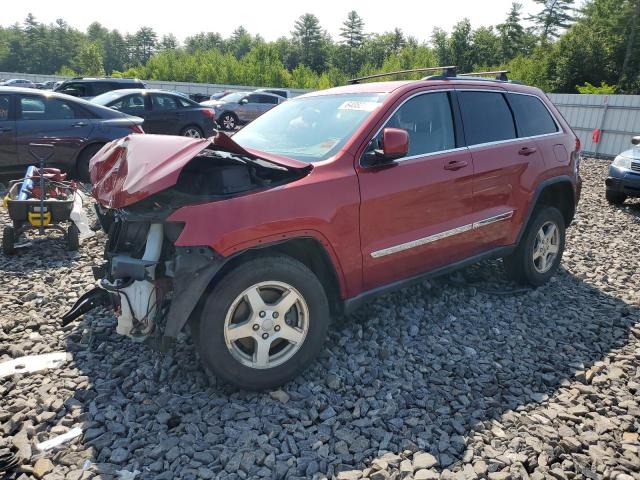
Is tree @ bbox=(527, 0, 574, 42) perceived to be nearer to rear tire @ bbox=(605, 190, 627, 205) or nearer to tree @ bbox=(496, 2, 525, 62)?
tree @ bbox=(496, 2, 525, 62)

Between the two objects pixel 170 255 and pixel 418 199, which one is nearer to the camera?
pixel 170 255

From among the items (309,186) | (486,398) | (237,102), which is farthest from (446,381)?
(237,102)

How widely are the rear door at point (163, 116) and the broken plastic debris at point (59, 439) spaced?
1001cm

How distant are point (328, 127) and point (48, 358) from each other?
2.55 meters

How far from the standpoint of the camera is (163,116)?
12023mm

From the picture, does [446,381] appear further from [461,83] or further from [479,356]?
[461,83]

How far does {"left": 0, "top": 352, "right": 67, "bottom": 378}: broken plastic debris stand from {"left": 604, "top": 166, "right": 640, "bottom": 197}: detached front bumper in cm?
880

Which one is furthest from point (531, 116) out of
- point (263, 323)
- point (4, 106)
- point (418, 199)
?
point (4, 106)

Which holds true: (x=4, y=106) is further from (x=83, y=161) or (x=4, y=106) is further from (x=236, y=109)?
(x=236, y=109)

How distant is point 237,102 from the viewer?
20359 mm

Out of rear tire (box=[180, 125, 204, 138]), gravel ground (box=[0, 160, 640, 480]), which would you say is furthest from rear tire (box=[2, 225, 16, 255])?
rear tire (box=[180, 125, 204, 138])

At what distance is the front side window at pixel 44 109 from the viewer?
785 cm

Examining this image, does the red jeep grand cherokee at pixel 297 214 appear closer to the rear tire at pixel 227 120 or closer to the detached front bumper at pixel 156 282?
the detached front bumper at pixel 156 282

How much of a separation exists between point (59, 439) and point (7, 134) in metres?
6.60
